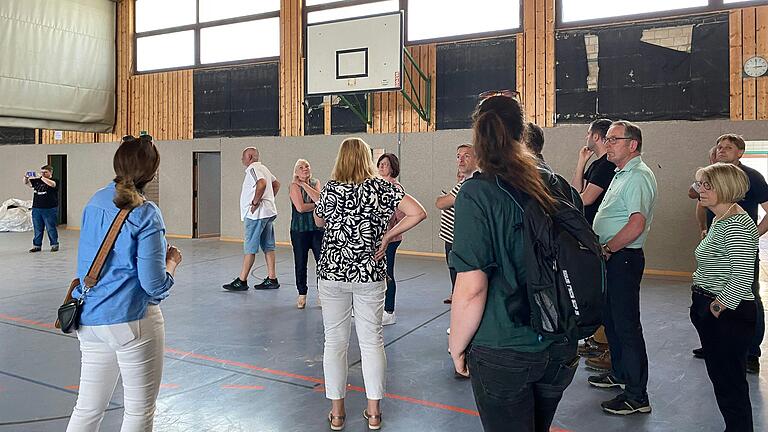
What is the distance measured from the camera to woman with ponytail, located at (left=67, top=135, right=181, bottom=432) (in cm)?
213

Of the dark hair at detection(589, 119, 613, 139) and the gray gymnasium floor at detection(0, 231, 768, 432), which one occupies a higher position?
the dark hair at detection(589, 119, 613, 139)

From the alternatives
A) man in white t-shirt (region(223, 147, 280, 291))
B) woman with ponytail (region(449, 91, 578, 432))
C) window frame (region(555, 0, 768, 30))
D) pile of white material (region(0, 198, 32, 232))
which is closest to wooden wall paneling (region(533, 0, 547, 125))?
window frame (region(555, 0, 768, 30))

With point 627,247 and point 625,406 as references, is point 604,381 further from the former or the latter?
point 627,247

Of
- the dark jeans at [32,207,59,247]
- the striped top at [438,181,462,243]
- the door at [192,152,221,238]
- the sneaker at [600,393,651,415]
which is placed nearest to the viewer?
the sneaker at [600,393,651,415]

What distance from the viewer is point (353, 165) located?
298cm

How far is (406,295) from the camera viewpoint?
6746 mm

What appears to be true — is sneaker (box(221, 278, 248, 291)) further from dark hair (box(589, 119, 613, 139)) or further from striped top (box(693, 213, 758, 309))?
striped top (box(693, 213, 758, 309))

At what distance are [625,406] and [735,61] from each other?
715cm

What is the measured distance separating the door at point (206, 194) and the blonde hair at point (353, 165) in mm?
10934

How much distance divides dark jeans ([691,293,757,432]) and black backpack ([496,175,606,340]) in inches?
52.8

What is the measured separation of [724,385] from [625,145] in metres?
1.29

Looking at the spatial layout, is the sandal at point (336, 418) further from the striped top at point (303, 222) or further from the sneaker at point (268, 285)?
the sneaker at point (268, 285)

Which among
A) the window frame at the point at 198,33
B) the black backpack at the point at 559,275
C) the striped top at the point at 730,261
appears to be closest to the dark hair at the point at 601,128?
the striped top at the point at 730,261

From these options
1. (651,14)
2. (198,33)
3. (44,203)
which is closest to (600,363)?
(651,14)
